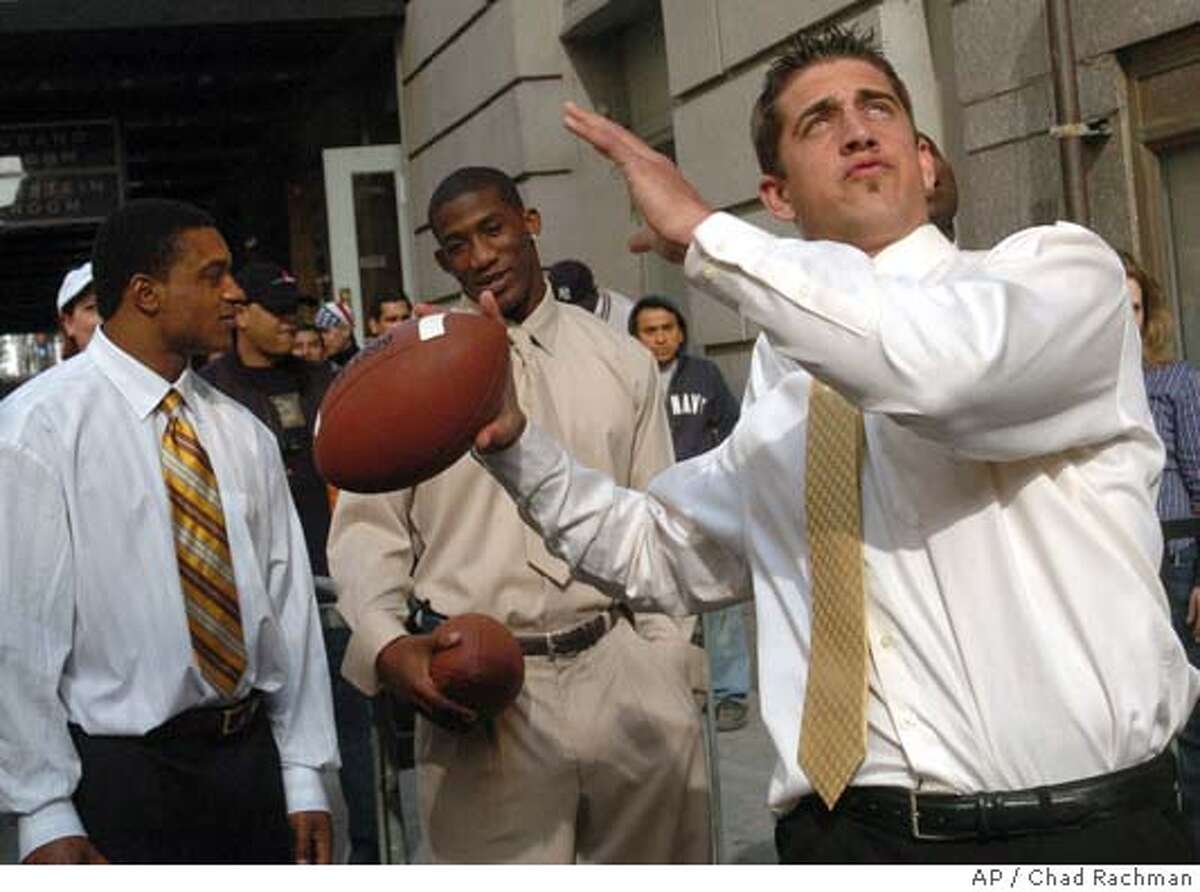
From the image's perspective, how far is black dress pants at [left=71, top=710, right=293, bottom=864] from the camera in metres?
4.46

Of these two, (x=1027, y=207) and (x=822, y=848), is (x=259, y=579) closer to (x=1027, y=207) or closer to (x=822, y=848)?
(x=822, y=848)

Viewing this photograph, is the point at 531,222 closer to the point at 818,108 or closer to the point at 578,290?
the point at 818,108

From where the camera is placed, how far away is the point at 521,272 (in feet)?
17.5

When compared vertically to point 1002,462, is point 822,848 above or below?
below

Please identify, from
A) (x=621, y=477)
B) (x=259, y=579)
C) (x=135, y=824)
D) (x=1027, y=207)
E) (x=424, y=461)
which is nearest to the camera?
(x=424, y=461)

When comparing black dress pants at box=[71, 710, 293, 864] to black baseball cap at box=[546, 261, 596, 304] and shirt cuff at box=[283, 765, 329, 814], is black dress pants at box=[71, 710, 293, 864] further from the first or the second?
black baseball cap at box=[546, 261, 596, 304]

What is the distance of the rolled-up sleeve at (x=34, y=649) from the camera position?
4312 millimetres

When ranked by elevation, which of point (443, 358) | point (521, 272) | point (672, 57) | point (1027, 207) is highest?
point (672, 57)

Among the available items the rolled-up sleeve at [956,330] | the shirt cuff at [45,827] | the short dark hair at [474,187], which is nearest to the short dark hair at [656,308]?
the short dark hair at [474,187]

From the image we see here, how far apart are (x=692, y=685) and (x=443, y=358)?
1.93 meters

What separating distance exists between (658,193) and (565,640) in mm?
2163

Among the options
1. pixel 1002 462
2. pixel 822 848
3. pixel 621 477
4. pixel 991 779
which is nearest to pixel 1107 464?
pixel 1002 462

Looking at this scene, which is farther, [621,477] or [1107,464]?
[621,477]

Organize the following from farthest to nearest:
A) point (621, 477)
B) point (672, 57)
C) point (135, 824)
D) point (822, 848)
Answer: point (672, 57)
point (621, 477)
point (135, 824)
point (822, 848)
